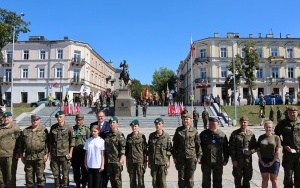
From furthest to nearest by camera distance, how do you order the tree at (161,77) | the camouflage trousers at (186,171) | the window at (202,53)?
the tree at (161,77) < the window at (202,53) < the camouflage trousers at (186,171)

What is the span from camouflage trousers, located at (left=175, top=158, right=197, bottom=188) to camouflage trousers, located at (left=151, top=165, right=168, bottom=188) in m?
Result: 0.33

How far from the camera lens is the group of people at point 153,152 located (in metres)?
6.37

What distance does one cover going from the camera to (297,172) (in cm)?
640

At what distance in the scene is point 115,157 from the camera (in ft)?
21.3

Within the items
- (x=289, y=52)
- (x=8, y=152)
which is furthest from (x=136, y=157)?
(x=289, y=52)

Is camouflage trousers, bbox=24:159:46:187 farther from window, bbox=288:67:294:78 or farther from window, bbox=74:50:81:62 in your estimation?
window, bbox=288:67:294:78

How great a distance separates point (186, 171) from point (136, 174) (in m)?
1.06

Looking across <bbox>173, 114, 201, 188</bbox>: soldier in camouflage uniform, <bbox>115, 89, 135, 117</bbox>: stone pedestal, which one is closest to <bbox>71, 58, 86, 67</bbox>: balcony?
<bbox>115, 89, 135, 117</bbox>: stone pedestal

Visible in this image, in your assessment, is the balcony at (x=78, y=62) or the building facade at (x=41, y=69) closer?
the building facade at (x=41, y=69)

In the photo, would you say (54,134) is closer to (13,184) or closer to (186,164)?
(13,184)

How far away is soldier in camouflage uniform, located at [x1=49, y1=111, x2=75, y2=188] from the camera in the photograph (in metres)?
6.58

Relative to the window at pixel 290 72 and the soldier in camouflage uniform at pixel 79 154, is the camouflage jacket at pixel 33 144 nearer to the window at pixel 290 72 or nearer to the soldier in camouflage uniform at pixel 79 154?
the soldier in camouflage uniform at pixel 79 154

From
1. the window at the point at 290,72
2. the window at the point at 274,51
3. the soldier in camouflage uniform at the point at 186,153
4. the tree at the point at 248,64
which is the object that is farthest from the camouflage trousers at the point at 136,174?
the window at the point at 290,72

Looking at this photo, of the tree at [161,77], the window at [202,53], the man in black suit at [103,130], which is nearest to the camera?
the man in black suit at [103,130]
